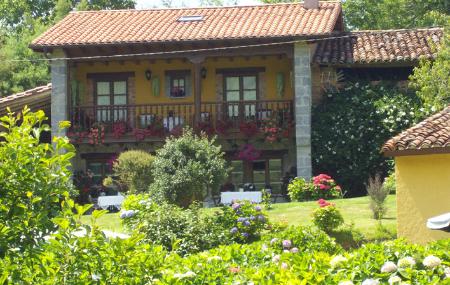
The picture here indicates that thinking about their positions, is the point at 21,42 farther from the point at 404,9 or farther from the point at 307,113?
the point at 307,113

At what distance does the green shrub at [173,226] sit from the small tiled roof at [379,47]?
11.1 meters

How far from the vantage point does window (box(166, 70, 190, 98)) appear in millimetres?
28422

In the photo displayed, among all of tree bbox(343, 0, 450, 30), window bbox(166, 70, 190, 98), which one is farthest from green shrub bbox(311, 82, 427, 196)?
tree bbox(343, 0, 450, 30)

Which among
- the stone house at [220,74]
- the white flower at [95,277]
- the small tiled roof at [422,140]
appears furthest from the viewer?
the stone house at [220,74]

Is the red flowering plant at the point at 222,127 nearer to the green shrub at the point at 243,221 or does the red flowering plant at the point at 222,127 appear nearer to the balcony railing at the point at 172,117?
the balcony railing at the point at 172,117

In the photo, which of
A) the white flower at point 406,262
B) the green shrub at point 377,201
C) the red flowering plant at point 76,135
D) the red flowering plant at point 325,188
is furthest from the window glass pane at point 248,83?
the white flower at point 406,262

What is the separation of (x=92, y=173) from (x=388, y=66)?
27.8 ft

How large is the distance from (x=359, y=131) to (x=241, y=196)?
4.10 m

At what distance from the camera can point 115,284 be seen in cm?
642

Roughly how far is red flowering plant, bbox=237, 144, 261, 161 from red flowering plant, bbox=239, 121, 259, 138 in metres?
0.42

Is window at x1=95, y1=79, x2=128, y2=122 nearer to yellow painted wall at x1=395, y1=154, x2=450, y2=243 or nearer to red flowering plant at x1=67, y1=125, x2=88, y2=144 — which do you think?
red flowering plant at x1=67, y1=125, x2=88, y2=144

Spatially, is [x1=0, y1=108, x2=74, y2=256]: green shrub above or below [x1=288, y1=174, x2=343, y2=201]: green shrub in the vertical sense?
above

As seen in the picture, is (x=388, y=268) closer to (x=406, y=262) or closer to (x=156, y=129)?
(x=406, y=262)

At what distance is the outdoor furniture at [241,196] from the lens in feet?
74.1
